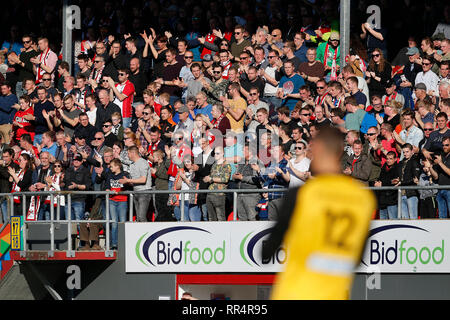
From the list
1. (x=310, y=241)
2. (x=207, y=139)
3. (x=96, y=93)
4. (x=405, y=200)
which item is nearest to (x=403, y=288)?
(x=405, y=200)

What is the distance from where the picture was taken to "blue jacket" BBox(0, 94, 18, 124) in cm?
1928

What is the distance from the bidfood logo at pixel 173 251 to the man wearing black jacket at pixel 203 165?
48cm

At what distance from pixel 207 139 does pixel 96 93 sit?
Answer: 387 centimetres

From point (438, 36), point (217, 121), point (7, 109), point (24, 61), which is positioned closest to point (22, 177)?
point (7, 109)

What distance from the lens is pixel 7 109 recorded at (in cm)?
1931

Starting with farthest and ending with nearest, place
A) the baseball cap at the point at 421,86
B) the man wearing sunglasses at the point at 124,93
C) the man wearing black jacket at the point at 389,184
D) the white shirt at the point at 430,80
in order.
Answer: the man wearing sunglasses at the point at 124,93 < the white shirt at the point at 430,80 < the baseball cap at the point at 421,86 < the man wearing black jacket at the point at 389,184

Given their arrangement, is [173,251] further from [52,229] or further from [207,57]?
[207,57]

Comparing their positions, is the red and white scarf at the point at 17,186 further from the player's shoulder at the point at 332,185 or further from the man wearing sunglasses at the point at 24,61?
the player's shoulder at the point at 332,185

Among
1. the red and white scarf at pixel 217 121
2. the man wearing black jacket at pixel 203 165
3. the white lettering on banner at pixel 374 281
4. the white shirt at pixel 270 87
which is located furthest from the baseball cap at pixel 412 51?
the white lettering on banner at pixel 374 281

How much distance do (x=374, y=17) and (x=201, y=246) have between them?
6.49 m

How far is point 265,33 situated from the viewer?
17906mm

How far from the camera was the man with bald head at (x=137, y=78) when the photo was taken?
18.4m

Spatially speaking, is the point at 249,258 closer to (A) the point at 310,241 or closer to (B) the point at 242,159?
(B) the point at 242,159

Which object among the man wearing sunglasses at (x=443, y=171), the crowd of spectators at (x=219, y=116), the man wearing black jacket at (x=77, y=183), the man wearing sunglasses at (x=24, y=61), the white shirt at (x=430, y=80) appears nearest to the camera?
the man wearing sunglasses at (x=443, y=171)
